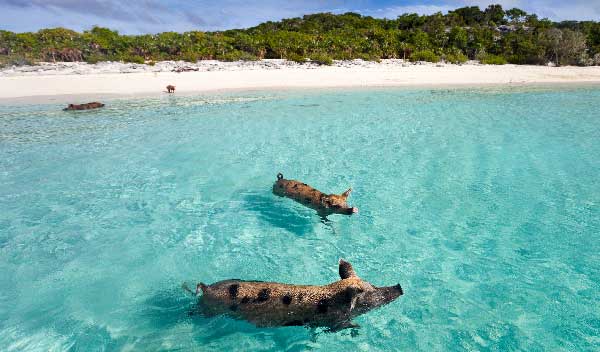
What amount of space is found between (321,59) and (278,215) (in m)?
38.2

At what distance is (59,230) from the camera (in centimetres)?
798

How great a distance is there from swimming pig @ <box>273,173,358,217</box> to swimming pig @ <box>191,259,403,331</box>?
2.52 metres

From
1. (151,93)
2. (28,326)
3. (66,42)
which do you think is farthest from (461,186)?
(66,42)

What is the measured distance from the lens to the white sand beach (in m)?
32.6

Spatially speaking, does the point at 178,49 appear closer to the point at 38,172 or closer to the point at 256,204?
the point at 38,172

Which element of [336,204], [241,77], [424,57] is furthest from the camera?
[424,57]

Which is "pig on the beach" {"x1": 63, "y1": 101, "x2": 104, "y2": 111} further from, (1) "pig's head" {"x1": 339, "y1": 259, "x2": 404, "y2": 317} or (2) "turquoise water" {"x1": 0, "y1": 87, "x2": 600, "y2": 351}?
(1) "pig's head" {"x1": 339, "y1": 259, "x2": 404, "y2": 317}

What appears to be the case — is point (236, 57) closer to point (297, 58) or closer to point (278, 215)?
point (297, 58)

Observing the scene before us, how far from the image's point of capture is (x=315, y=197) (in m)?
8.05

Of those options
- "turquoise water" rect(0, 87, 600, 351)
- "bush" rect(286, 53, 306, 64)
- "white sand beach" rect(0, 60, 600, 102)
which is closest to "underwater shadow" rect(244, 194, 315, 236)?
"turquoise water" rect(0, 87, 600, 351)

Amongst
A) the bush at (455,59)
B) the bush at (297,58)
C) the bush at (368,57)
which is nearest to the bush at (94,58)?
the bush at (297,58)

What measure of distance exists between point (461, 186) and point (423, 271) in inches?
172

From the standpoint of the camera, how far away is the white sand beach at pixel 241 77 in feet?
107

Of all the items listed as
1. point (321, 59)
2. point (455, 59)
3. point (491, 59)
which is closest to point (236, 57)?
point (321, 59)
